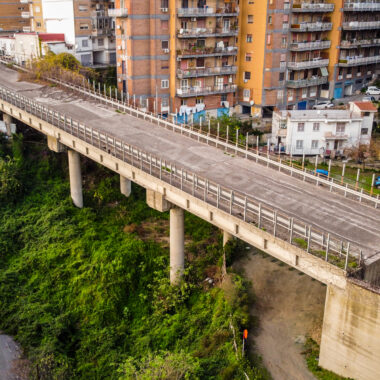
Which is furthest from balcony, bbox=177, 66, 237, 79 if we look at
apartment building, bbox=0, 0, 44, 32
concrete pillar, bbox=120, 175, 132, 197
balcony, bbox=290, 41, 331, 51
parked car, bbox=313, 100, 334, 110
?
apartment building, bbox=0, 0, 44, 32

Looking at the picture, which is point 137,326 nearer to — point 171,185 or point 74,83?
point 171,185

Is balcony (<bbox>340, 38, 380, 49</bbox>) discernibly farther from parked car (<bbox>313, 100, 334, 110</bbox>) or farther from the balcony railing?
parked car (<bbox>313, 100, 334, 110</bbox>)

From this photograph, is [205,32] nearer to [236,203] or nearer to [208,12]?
[208,12]

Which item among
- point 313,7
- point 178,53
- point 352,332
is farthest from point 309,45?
point 352,332

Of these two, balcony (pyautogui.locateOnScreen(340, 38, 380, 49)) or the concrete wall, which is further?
balcony (pyautogui.locateOnScreen(340, 38, 380, 49))

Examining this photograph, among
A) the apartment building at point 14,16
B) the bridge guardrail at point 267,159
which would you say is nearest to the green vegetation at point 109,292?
the bridge guardrail at point 267,159

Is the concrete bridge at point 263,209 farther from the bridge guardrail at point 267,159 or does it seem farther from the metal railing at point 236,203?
the bridge guardrail at point 267,159
